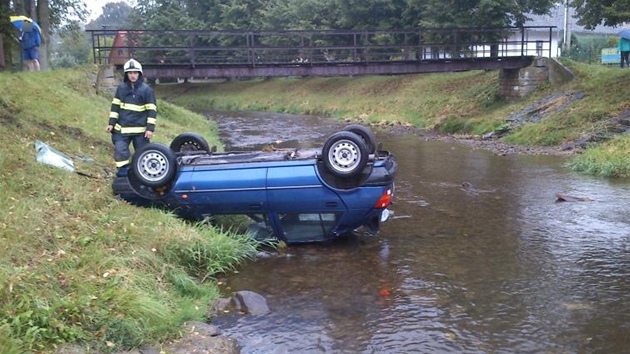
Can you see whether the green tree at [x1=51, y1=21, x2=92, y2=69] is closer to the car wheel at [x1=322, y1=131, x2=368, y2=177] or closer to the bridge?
the bridge

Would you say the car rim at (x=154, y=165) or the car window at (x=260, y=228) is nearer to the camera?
the car rim at (x=154, y=165)

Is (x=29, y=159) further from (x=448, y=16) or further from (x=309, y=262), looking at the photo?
(x=448, y=16)

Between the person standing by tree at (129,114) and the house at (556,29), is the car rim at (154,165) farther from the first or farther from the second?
the house at (556,29)

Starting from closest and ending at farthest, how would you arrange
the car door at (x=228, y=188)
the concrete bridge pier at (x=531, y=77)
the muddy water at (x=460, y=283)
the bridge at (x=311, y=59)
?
the muddy water at (x=460, y=283) < the car door at (x=228, y=188) < the bridge at (x=311, y=59) < the concrete bridge pier at (x=531, y=77)

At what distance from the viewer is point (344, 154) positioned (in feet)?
26.8

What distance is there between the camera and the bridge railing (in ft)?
83.8

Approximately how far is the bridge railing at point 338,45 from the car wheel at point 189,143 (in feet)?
42.7

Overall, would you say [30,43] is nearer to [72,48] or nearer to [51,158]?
[51,158]

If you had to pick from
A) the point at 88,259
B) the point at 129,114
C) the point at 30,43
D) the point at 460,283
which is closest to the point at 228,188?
the point at 129,114

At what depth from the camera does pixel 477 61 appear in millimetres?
28031

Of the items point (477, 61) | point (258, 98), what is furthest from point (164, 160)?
point (258, 98)

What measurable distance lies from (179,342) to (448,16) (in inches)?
1121

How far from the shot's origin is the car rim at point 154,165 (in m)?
8.52

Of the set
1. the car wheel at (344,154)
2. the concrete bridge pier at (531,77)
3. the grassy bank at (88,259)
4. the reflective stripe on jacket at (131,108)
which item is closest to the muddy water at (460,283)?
the grassy bank at (88,259)
